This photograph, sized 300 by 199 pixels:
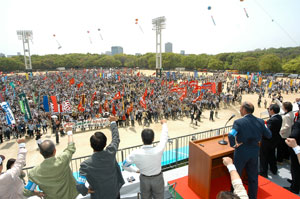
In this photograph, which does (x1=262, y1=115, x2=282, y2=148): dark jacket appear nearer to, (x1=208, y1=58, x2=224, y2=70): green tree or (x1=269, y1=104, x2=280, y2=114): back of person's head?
(x1=269, y1=104, x2=280, y2=114): back of person's head

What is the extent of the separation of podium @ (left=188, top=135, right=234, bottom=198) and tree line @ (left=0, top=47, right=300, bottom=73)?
70024mm

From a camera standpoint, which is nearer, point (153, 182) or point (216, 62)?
point (153, 182)

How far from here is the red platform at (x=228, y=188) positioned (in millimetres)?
3928

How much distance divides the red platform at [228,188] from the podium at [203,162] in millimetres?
173

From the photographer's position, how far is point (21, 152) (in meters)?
2.80

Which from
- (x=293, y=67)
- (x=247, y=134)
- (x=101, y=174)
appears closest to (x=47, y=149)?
(x=101, y=174)

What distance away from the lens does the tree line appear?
62250 mm

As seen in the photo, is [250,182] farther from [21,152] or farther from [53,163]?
[21,152]

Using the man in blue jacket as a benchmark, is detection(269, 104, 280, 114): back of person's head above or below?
above

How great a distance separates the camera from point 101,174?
107 inches

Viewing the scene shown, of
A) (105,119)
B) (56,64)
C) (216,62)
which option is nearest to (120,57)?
(56,64)

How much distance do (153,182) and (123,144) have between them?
35.0 feet

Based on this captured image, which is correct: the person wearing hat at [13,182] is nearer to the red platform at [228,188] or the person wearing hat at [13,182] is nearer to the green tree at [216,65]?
the red platform at [228,188]

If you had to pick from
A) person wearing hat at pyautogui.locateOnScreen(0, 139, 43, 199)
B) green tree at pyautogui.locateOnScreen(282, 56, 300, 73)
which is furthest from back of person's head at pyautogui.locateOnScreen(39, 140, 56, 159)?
green tree at pyautogui.locateOnScreen(282, 56, 300, 73)
